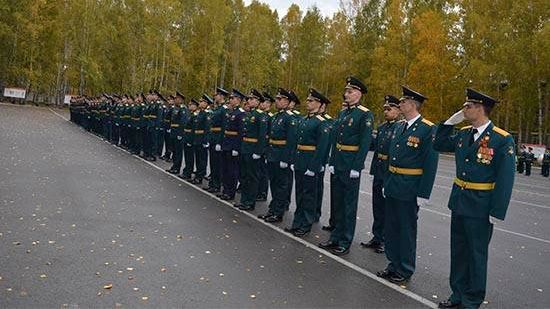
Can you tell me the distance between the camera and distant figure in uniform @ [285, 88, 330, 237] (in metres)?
8.30

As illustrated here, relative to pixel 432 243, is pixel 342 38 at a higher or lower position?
higher

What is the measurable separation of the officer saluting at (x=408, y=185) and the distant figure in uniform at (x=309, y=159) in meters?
1.95

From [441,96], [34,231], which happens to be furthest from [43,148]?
[441,96]

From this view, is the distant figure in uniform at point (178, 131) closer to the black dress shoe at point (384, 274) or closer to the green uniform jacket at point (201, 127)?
the green uniform jacket at point (201, 127)

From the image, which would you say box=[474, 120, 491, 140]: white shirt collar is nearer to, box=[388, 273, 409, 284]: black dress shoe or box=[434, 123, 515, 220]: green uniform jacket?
box=[434, 123, 515, 220]: green uniform jacket

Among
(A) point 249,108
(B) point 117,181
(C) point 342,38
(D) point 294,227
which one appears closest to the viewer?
(D) point 294,227

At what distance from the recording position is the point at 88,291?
5059mm

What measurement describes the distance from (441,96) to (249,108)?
33350 millimetres

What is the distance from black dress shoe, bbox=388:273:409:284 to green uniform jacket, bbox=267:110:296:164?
135 inches

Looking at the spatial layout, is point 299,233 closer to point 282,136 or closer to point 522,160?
point 282,136

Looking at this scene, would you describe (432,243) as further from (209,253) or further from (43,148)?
(43,148)

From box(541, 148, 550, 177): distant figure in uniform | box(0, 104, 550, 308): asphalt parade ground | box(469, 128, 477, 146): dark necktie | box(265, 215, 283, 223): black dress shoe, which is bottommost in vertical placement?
box(0, 104, 550, 308): asphalt parade ground

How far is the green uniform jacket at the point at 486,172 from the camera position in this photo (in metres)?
5.12

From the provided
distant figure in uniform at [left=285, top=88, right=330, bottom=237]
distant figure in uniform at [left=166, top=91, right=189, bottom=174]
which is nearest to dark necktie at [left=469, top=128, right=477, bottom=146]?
distant figure in uniform at [left=285, top=88, right=330, bottom=237]
